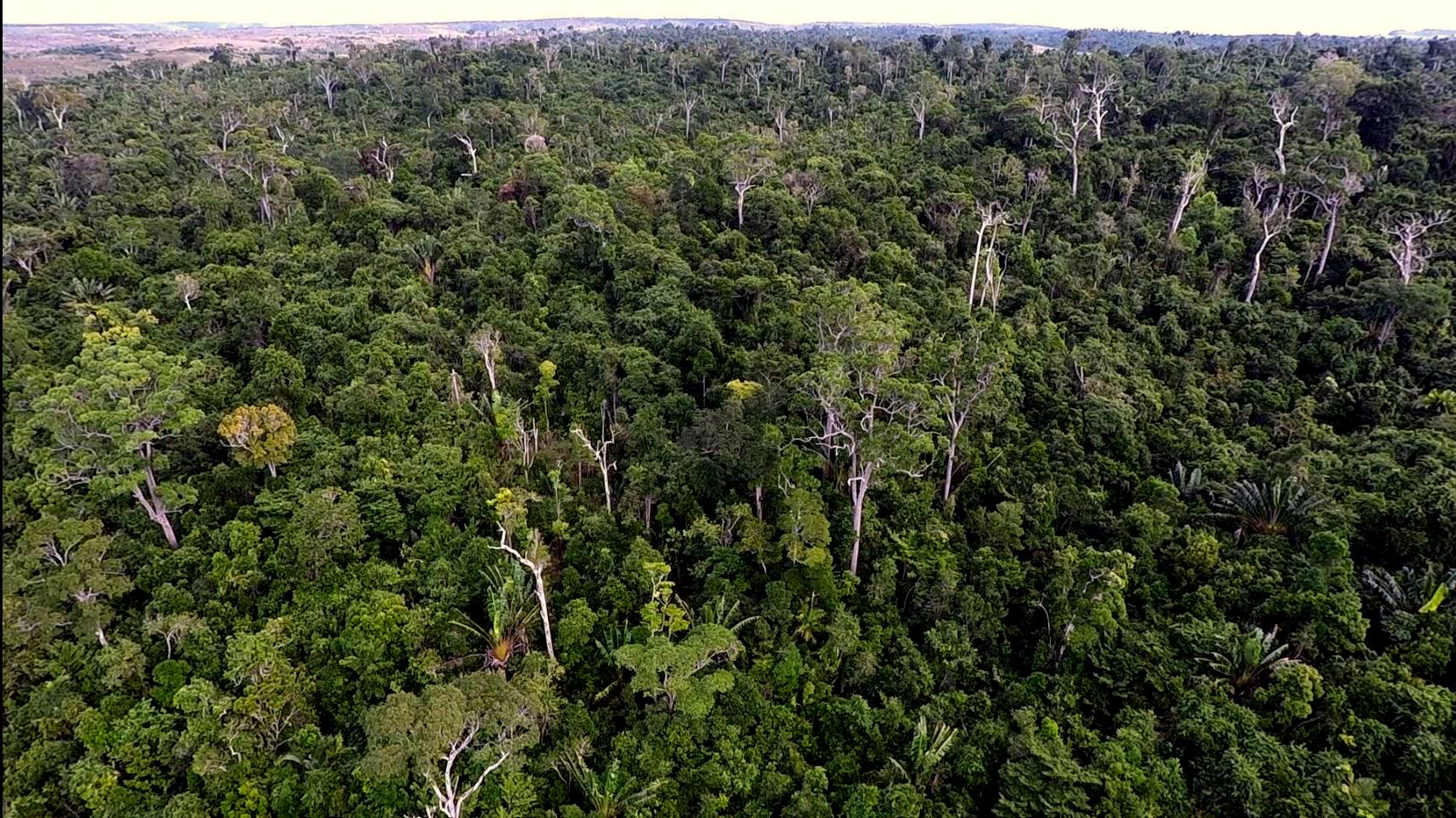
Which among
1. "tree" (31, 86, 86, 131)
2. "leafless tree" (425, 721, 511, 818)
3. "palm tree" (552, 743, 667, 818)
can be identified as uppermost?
"tree" (31, 86, 86, 131)

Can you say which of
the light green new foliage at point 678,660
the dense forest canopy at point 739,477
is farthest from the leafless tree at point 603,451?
the light green new foliage at point 678,660

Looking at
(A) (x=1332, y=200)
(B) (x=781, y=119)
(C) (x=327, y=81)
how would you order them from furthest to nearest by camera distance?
(C) (x=327, y=81)
(B) (x=781, y=119)
(A) (x=1332, y=200)

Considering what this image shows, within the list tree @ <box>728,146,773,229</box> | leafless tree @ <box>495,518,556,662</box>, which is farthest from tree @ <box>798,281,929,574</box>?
tree @ <box>728,146,773,229</box>

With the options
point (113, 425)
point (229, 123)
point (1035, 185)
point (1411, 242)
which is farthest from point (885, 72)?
point (113, 425)

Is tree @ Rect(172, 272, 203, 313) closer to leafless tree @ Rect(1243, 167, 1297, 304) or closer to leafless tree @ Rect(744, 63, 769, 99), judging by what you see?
leafless tree @ Rect(744, 63, 769, 99)

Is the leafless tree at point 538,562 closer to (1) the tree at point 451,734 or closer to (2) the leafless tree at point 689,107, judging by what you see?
(1) the tree at point 451,734

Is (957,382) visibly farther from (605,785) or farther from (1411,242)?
(1411,242)
